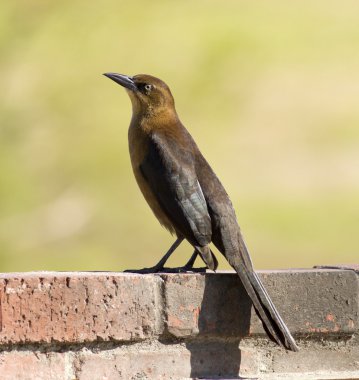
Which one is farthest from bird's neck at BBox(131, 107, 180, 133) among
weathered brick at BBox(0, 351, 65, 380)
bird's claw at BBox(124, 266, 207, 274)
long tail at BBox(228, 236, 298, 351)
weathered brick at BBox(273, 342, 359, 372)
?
weathered brick at BBox(0, 351, 65, 380)

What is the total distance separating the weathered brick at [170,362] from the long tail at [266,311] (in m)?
0.10

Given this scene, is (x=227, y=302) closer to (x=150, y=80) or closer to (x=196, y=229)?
(x=196, y=229)

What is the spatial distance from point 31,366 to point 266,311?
0.65m

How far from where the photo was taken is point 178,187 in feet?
14.1

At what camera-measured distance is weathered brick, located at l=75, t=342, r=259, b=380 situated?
3152mm

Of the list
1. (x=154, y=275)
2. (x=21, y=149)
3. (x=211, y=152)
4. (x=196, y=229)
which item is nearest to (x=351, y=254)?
(x=211, y=152)

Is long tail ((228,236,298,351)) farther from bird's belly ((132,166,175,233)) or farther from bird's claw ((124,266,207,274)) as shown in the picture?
bird's belly ((132,166,175,233))

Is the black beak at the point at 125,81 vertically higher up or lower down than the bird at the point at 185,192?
higher up

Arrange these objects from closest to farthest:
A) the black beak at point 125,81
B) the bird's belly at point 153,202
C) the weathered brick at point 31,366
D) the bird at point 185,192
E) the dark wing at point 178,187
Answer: the weathered brick at point 31,366, the bird at point 185,192, the dark wing at point 178,187, the bird's belly at point 153,202, the black beak at point 125,81

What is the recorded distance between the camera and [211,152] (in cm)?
1404

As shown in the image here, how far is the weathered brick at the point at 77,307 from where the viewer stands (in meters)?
3.05

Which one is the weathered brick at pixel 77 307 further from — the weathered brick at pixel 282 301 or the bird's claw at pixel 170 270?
the bird's claw at pixel 170 270

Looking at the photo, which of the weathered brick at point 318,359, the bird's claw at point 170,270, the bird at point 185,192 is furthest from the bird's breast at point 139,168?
the weathered brick at point 318,359

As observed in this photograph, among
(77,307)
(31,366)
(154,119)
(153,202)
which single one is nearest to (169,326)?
(77,307)
